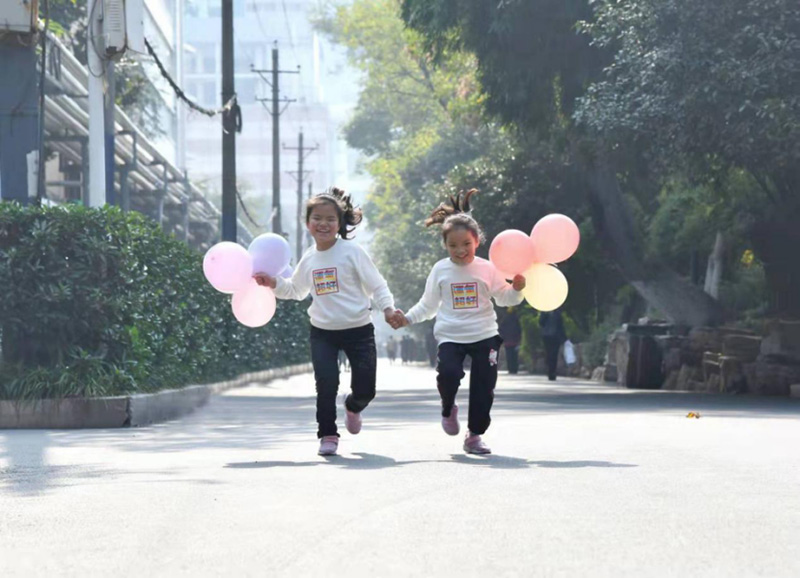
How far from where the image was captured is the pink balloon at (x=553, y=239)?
11.4 m

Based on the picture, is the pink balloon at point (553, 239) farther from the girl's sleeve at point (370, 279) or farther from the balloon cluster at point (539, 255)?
the girl's sleeve at point (370, 279)

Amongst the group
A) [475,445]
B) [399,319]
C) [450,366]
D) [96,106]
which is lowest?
[475,445]

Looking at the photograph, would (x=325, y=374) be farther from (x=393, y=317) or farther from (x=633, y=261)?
(x=633, y=261)

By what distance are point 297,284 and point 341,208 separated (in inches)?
24.3

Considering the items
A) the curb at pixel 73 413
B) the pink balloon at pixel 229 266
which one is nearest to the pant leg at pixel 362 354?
the pink balloon at pixel 229 266

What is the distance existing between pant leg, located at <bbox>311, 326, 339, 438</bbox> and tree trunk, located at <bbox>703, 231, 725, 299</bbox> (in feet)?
65.8

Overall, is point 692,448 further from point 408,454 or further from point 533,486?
point 533,486

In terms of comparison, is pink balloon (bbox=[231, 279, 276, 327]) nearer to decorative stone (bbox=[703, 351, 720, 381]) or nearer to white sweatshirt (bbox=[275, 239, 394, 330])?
white sweatshirt (bbox=[275, 239, 394, 330])

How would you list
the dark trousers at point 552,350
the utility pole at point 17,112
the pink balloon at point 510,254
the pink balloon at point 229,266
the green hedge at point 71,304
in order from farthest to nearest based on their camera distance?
the dark trousers at point 552,350 → the utility pole at point 17,112 → the green hedge at point 71,304 → the pink balloon at point 229,266 → the pink balloon at point 510,254

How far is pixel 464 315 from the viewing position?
10852mm

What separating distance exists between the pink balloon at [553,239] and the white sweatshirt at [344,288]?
3.90 feet

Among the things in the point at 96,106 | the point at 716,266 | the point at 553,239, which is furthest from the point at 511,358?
the point at 553,239

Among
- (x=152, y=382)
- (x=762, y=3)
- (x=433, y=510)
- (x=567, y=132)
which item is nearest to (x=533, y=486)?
(x=433, y=510)

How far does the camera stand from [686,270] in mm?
37281
